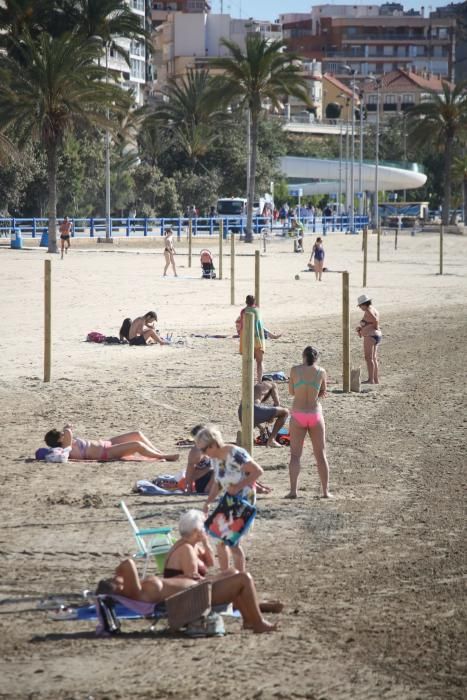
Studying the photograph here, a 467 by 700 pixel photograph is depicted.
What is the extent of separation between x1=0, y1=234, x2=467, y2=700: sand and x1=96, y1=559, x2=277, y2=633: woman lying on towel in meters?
0.13

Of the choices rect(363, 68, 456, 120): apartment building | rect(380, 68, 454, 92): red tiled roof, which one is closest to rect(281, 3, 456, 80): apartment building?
rect(380, 68, 454, 92): red tiled roof

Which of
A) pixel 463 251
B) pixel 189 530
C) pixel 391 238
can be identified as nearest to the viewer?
pixel 189 530

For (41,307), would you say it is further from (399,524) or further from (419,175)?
(419,175)

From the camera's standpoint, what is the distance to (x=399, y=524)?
1127 cm

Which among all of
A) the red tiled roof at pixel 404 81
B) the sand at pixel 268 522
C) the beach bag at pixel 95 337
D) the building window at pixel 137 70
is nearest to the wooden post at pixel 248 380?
the sand at pixel 268 522

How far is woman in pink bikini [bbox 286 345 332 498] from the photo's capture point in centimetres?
1176

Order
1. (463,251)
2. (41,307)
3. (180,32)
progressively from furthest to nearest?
(180,32)
(463,251)
(41,307)

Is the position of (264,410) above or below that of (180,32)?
below

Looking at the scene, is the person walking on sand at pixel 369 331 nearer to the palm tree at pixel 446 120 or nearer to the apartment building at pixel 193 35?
the palm tree at pixel 446 120

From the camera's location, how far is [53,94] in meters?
45.7

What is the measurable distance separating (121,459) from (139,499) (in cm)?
187

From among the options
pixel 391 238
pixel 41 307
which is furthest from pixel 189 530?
pixel 391 238

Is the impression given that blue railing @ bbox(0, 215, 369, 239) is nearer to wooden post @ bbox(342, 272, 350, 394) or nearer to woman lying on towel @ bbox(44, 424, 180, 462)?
wooden post @ bbox(342, 272, 350, 394)

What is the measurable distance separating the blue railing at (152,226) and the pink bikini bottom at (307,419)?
40055 mm
